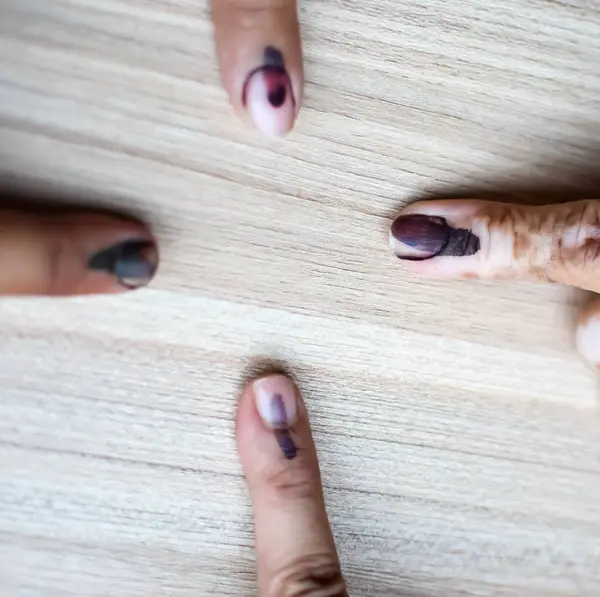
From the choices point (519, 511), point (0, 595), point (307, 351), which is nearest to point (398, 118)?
point (307, 351)

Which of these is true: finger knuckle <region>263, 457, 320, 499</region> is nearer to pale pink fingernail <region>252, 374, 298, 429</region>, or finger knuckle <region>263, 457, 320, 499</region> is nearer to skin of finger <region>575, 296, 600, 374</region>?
pale pink fingernail <region>252, 374, 298, 429</region>

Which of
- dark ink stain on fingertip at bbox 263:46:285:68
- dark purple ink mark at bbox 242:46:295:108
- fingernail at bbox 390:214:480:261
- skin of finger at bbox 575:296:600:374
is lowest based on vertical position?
skin of finger at bbox 575:296:600:374

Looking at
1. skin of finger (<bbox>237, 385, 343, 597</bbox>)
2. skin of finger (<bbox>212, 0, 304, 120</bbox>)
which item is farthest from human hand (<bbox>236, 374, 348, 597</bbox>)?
skin of finger (<bbox>212, 0, 304, 120</bbox>)

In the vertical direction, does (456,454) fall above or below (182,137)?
below

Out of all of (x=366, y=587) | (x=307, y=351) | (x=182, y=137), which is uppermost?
(x=182, y=137)

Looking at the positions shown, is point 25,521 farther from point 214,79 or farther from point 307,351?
point 214,79
